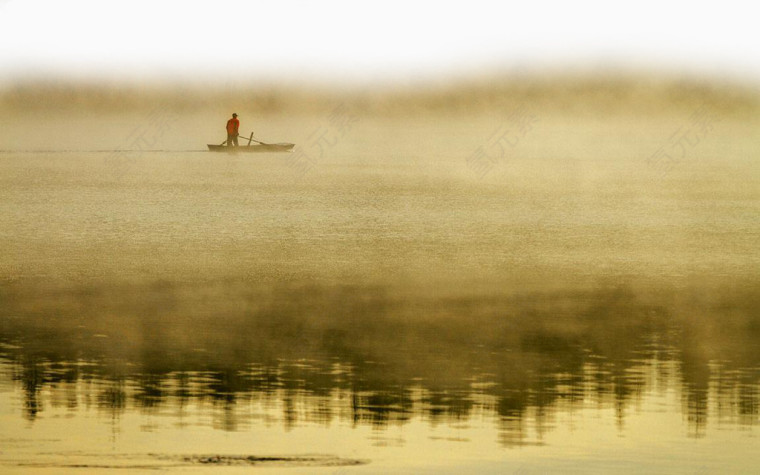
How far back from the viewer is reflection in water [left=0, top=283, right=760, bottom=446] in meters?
5.79

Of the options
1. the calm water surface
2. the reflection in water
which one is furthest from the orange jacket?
the reflection in water

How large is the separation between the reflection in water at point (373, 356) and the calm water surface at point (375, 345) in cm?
2

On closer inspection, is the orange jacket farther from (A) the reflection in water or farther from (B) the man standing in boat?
(A) the reflection in water

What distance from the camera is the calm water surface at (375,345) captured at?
17.0 ft

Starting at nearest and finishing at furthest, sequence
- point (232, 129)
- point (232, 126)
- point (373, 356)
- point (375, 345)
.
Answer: point (373, 356)
point (375, 345)
point (232, 126)
point (232, 129)

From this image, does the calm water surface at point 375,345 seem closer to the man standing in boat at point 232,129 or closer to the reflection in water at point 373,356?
the reflection in water at point 373,356

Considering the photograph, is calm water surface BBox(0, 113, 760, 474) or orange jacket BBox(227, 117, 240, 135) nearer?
calm water surface BBox(0, 113, 760, 474)

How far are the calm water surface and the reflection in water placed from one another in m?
0.02

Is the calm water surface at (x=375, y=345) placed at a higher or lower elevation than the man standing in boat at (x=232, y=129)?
lower

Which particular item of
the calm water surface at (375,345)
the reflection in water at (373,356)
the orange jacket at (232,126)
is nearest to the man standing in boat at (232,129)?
the orange jacket at (232,126)

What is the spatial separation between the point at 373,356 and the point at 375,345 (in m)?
0.36

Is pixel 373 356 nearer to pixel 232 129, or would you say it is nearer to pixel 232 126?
pixel 232 126

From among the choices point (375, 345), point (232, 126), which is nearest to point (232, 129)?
point (232, 126)

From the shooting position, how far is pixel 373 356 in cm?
702
